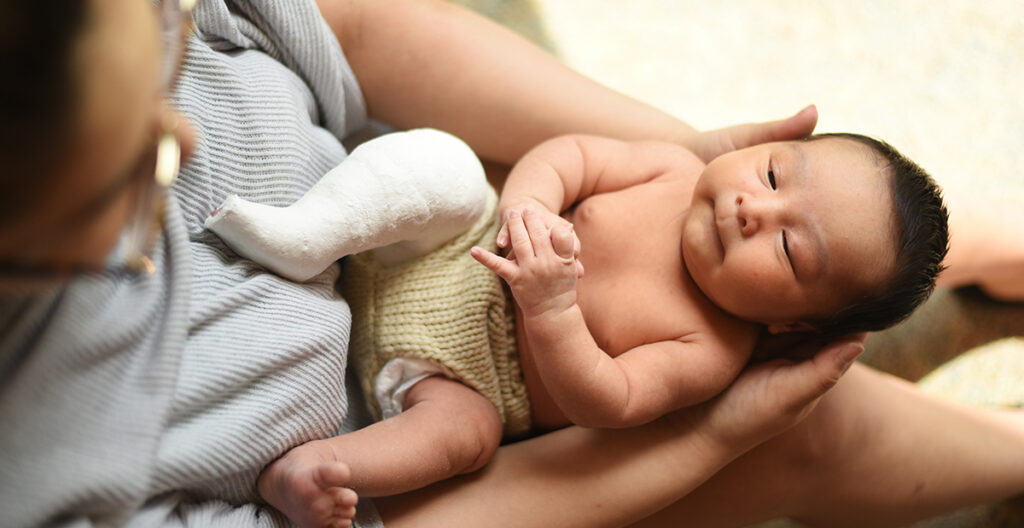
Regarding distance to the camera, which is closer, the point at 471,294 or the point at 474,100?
the point at 471,294

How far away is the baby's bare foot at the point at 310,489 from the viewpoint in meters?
0.67

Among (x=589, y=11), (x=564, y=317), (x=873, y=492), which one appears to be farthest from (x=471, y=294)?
(x=589, y=11)

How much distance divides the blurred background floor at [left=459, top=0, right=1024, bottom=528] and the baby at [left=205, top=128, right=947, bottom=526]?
550mm

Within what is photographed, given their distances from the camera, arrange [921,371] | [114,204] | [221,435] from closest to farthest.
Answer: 1. [114,204]
2. [221,435]
3. [921,371]

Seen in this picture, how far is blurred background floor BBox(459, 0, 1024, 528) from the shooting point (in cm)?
140

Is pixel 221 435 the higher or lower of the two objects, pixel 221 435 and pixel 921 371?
the higher

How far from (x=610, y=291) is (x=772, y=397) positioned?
0.22 m

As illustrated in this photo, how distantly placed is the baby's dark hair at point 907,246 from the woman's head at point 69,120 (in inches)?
28.4

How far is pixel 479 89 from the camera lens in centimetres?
95

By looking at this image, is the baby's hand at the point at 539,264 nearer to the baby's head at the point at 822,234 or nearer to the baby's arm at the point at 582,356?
the baby's arm at the point at 582,356

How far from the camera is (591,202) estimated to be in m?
0.92

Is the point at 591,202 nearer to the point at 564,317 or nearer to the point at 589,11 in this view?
the point at 564,317

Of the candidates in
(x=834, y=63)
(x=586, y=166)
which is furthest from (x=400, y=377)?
(x=834, y=63)

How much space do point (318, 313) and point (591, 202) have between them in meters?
0.38
